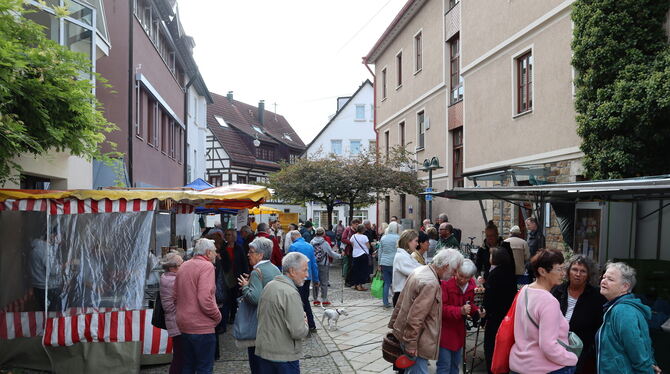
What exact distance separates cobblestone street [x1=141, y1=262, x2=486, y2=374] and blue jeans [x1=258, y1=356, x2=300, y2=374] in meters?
2.53

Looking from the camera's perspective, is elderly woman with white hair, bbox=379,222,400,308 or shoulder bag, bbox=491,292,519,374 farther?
elderly woman with white hair, bbox=379,222,400,308

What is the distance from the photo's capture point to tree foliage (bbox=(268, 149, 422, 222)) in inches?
845

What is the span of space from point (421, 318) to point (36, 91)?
4280 mm

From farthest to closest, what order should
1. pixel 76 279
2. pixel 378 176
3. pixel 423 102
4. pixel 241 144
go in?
pixel 241 144
pixel 423 102
pixel 378 176
pixel 76 279

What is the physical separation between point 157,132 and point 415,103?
34.3 ft

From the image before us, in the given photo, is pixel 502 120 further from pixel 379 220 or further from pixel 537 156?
pixel 379 220

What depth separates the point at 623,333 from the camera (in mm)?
3857

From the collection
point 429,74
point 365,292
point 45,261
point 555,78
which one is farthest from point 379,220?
point 45,261

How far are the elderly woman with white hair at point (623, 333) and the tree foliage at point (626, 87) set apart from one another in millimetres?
6089

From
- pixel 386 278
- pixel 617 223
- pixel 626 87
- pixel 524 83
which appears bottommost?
pixel 386 278

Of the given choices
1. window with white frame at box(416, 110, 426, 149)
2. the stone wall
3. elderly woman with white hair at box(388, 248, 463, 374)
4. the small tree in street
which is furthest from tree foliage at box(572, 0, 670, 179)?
the small tree in street

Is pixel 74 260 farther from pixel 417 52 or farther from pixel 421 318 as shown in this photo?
pixel 417 52

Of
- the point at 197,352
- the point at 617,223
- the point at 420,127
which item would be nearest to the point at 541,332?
the point at 197,352

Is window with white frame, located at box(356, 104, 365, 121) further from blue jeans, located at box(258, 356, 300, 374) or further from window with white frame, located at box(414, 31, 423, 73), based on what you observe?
blue jeans, located at box(258, 356, 300, 374)
